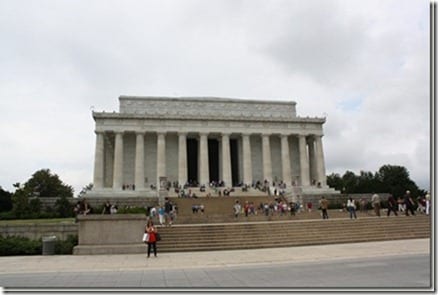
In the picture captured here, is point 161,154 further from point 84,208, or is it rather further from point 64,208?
point 84,208

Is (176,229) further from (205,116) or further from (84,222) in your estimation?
(205,116)

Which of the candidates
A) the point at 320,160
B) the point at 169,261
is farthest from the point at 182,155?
the point at 169,261

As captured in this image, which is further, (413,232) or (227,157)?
(227,157)

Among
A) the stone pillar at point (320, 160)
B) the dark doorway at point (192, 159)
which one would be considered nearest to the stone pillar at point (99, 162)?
the dark doorway at point (192, 159)

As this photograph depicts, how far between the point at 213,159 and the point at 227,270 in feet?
201

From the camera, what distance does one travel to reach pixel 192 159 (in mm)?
75312

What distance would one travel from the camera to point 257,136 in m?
72.5

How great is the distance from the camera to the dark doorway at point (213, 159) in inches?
2965

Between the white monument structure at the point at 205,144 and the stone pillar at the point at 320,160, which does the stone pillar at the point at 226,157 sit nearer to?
the white monument structure at the point at 205,144

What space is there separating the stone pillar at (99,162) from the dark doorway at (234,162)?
23.3 metres

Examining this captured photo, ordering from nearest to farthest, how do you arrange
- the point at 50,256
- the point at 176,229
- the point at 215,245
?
the point at 50,256 → the point at 215,245 → the point at 176,229

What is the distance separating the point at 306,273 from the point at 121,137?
2226 inches

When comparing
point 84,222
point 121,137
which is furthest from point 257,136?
point 84,222

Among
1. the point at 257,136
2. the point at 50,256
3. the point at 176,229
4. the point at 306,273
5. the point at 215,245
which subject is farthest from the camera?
the point at 257,136
